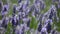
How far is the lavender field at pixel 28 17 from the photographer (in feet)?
5.99

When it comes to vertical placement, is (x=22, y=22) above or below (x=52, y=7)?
below

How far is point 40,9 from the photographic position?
1.84 metres

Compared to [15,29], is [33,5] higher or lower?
higher

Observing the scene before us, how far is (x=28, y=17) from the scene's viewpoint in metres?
1.84

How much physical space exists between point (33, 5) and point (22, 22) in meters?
0.25

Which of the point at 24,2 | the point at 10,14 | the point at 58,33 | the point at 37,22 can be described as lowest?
the point at 58,33

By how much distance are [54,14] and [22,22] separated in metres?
0.40

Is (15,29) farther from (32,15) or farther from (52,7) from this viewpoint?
(52,7)

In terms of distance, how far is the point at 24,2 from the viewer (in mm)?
1838

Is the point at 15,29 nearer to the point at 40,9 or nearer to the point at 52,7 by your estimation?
the point at 40,9

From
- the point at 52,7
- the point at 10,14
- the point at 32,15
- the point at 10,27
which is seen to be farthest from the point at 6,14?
the point at 52,7

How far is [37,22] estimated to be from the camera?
1.84m

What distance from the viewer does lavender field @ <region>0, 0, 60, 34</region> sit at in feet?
5.99

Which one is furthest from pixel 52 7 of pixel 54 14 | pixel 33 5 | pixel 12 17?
pixel 12 17
